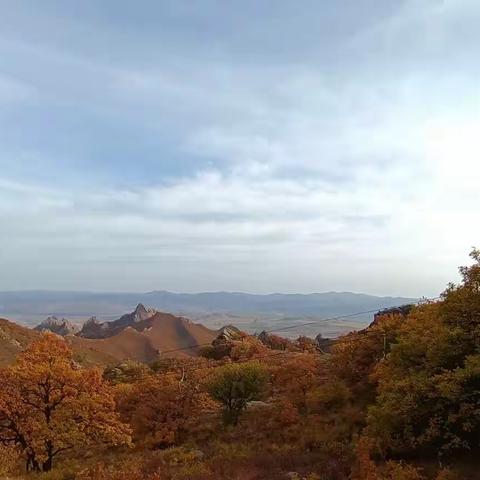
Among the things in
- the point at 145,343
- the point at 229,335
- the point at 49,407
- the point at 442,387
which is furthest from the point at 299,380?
the point at 145,343

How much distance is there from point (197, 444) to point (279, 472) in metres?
14.2

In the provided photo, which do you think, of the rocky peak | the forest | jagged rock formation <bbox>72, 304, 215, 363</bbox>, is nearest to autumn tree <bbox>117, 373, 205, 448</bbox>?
the forest

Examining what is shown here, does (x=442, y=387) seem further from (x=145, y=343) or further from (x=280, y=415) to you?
(x=145, y=343)

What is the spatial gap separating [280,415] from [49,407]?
18.1 m

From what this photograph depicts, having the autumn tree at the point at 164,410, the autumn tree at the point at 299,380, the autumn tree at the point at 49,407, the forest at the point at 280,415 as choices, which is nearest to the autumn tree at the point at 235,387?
the forest at the point at 280,415

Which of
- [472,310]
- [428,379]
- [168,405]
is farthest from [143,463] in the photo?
[472,310]

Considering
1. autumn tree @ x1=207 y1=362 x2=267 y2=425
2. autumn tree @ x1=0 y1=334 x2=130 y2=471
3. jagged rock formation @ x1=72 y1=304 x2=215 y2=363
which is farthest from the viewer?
jagged rock formation @ x1=72 y1=304 x2=215 y2=363

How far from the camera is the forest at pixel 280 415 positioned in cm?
2091

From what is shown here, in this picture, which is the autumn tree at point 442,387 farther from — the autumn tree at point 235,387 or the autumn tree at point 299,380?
the autumn tree at point 235,387

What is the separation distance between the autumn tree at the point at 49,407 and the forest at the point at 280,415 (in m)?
0.07

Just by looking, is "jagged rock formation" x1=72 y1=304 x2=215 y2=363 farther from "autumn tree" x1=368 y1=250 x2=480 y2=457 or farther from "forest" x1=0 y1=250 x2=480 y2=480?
"autumn tree" x1=368 y1=250 x2=480 y2=457

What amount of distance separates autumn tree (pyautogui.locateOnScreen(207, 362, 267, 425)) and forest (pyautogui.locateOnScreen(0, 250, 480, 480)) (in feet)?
0.30

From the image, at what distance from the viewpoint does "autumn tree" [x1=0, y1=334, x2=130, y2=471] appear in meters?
28.6

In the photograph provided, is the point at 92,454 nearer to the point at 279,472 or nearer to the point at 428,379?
the point at 279,472
